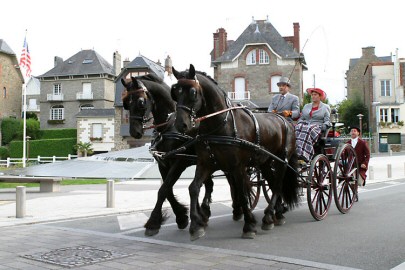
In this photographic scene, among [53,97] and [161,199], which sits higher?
[53,97]

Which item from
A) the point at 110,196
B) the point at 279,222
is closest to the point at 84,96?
the point at 110,196

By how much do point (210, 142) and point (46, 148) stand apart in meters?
45.7

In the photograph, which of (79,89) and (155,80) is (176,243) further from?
(79,89)

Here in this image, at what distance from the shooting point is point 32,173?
966 inches

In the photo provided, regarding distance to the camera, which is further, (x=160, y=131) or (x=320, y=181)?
(x=320, y=181)

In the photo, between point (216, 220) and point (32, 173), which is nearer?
point (216, 220)

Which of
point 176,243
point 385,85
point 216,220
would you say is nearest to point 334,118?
point 216,220

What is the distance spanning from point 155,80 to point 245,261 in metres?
3.37

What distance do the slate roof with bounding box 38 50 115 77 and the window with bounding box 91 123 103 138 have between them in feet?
26.5

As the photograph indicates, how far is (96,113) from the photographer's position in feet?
162

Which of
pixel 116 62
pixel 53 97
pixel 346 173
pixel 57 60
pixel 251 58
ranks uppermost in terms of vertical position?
pixel 57 60

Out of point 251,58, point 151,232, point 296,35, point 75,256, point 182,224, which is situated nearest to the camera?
point 75,256

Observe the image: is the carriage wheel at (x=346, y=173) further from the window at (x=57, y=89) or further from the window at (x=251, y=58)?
the window at (x=57, y=89)

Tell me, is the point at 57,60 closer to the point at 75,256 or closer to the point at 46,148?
the point at 46,148
